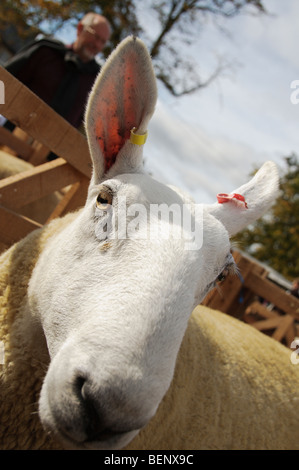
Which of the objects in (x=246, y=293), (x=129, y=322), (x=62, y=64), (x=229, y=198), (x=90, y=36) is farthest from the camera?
(x=246, y=293)

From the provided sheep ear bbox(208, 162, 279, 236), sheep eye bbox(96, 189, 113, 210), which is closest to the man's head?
sheep ear bbox(208, 162, 279, 236)

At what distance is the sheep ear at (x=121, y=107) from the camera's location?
1.84 meters

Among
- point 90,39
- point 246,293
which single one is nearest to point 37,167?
point 90,39

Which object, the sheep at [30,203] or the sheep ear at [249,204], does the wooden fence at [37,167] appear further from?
the sheep ear at [249,204]

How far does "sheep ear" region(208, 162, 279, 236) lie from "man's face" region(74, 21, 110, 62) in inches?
105

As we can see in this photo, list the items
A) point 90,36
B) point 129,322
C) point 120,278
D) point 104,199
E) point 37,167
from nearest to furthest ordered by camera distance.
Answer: point 129,322
point 120,278
point 104,199
point 37,167
point 90,36

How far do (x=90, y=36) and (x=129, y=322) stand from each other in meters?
3.76

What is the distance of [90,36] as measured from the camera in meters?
4.09

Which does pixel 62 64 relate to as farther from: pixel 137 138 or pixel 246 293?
pixel 246 293

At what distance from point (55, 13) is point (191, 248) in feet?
42.3

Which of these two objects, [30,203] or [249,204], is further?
[30,203]

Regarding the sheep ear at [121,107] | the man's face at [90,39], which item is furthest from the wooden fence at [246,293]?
the man's face at [90,39]

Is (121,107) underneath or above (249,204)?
above

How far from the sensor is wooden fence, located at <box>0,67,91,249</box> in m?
2.44
